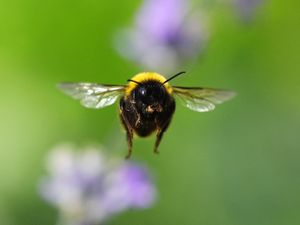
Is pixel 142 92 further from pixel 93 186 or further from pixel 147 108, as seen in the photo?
pixel 93 186

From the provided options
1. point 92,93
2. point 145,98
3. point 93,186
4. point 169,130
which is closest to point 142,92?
point 145,98

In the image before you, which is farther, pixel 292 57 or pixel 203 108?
pixel 292 57

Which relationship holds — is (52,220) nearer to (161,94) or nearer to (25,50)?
(25,50)

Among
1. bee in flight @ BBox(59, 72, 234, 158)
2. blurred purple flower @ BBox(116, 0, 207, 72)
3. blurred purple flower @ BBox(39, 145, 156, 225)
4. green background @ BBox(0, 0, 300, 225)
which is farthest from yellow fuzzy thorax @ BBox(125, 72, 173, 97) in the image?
green background @ BBox(0, 0, 300, 225)

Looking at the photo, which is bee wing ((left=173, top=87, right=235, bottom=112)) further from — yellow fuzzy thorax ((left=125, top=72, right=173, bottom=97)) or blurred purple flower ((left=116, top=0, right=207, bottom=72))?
blurred purple flower ((left=116, top=0, right=207, bottom=72))

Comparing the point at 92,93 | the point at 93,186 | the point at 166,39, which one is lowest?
the point at 93,186

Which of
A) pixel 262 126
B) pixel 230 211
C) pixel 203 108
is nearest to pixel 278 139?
pixel 262 126

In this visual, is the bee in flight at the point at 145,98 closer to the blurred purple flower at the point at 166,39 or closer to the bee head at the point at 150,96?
the bee head at the point at 150,96

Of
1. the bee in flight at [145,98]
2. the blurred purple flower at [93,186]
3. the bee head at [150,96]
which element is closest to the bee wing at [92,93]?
the bee in flight at [145,98]
